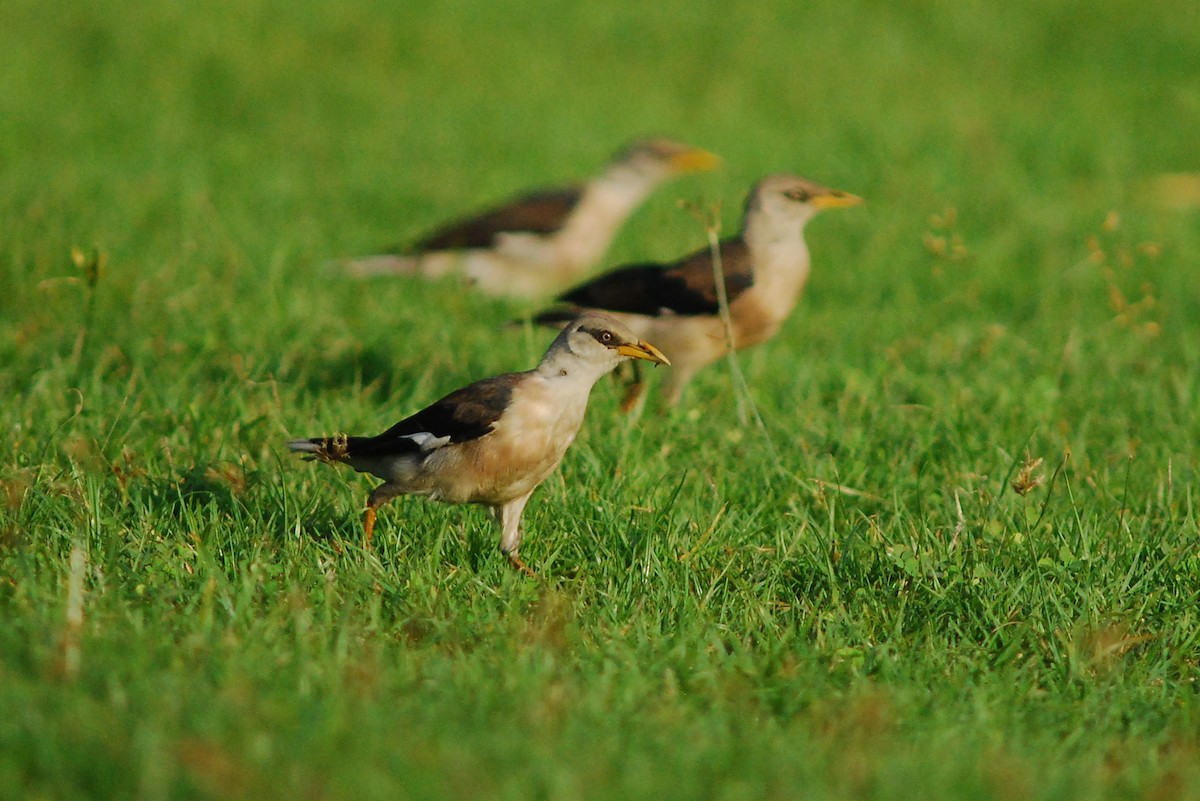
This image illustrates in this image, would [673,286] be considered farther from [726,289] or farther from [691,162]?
[691,162]

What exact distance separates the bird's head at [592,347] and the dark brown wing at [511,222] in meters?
5.34

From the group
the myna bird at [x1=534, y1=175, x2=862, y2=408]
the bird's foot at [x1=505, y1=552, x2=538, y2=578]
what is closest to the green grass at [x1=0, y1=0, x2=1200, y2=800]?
the bird's foot at [x1=505, y1=552, x2=538, y2=578]

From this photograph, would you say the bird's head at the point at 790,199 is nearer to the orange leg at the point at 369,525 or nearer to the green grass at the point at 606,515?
the green grass at the point at 606,515

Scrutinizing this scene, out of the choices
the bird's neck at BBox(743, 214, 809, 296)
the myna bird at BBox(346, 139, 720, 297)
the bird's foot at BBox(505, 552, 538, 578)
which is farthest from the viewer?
the myna bird at BBox(346, 139, 720, 297)

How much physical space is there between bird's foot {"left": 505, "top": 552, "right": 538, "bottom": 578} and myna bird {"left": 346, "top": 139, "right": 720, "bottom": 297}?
5182mm

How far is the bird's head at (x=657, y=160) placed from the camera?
456 inches

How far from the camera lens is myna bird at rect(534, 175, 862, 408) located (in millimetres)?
7141

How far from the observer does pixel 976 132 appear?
14.5m

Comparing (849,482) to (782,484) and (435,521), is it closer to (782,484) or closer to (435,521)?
(782,484)

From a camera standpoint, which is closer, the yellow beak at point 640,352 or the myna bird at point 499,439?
the myna bird at point 499,439

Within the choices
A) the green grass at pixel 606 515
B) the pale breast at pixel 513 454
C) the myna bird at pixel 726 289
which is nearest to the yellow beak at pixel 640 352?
the pale breast at pixel 513 454

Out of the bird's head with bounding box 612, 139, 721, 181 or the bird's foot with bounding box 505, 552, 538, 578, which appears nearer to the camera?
the bird's foot with bounding box 505, 552, 538, 578

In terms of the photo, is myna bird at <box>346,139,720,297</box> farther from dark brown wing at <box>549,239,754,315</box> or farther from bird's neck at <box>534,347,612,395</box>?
bird's neck at <box>534,347,612,395</box>

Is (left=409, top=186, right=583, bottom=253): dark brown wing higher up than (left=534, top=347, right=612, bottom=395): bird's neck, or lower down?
lower down
